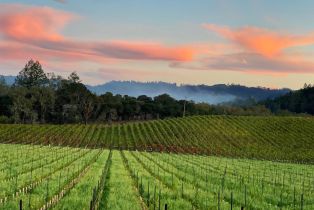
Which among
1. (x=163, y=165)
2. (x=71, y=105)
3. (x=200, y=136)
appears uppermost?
(x=71, y=105)

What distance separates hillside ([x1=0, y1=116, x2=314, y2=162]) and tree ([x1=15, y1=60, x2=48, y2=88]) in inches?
2883

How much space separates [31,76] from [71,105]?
1600 inches

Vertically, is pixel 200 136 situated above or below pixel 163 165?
below

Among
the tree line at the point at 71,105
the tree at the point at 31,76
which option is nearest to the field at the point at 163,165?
the tree line at the point at 71,105

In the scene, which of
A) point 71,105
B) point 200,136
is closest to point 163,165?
point 200,136

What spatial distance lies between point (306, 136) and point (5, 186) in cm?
9062

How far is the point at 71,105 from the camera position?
145875mm

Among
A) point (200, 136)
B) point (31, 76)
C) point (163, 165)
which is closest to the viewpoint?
point (163, 165)

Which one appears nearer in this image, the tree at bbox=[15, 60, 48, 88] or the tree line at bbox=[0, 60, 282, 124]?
the tree line at bbox=[0, 60, 282, 124]

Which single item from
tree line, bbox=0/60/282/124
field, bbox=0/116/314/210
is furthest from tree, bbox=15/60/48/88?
field, bbox=0/116/314/210

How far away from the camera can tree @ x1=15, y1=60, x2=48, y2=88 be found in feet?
577

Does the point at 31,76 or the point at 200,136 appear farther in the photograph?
the point at 31,76

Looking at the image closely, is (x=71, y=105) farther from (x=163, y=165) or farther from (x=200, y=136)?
(x=163, y=165)

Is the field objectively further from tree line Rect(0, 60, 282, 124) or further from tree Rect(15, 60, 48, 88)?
tree Rect(15, 60, 48, 88)
